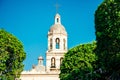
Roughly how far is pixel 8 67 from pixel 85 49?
14.2 m

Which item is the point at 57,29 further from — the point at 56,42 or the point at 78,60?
the point at 78,60

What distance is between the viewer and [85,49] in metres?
79.8

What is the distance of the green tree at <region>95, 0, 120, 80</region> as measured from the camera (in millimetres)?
47969

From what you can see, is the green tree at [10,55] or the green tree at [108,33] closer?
the green tree at [108,33]

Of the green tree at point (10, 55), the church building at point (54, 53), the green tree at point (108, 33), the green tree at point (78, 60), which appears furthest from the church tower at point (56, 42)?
the green tree at point (108, 33)

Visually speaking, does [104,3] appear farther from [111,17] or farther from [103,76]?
[103,76]

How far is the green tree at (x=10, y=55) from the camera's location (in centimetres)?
7038

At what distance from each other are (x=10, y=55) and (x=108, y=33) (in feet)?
85.4

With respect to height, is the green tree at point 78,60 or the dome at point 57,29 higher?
the dome at point 57,29

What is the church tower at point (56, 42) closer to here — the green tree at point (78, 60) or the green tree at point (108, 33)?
the green tree at point (78, 60)

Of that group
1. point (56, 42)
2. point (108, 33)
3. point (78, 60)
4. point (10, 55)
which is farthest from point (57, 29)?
point (108, 33)

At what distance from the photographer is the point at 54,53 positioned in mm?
118000

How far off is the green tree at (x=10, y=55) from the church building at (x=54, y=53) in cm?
4408

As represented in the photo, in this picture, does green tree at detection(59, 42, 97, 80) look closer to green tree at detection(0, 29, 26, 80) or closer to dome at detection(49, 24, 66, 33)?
green tree at detection(0, 29, 26, 80)
